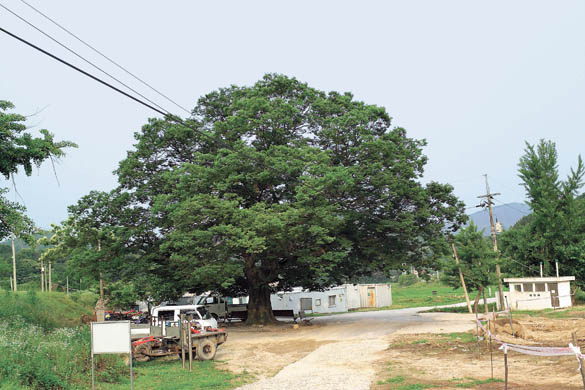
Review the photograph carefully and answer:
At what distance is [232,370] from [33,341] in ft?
20.7

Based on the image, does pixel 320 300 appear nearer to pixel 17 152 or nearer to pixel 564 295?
pixel 564 295

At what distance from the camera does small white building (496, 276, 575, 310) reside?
38625 millimetres

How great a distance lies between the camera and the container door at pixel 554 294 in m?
38.6

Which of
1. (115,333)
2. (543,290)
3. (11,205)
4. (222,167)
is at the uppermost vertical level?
(222,167)

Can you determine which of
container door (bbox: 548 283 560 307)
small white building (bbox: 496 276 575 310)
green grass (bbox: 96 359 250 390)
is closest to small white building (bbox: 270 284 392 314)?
small white building (bbox: 496 276 575 310)

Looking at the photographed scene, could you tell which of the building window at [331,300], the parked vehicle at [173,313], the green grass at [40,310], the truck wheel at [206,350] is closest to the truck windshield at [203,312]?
the parked vehicle at [173,313]

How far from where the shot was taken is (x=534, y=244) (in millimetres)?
46156

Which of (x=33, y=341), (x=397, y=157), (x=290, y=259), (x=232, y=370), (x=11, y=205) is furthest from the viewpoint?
(x=290, y=259)

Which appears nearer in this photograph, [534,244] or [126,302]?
[126,302]

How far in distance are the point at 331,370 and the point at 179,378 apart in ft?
15.8

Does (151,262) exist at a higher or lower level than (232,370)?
higher

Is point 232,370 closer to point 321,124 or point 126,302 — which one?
point 321,124

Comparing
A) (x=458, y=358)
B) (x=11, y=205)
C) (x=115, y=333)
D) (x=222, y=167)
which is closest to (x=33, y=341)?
(x=115, y=333)

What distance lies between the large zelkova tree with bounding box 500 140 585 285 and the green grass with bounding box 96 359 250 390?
3856cm
